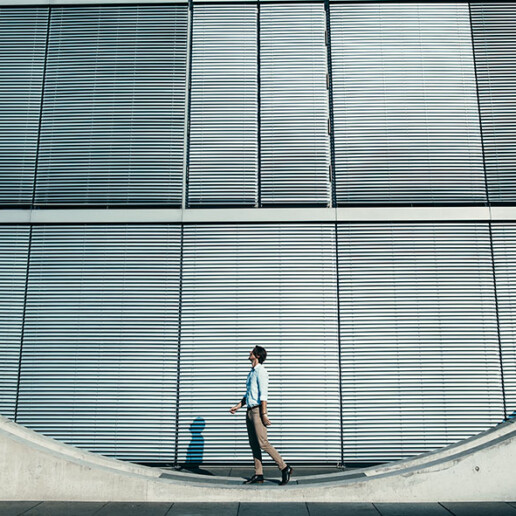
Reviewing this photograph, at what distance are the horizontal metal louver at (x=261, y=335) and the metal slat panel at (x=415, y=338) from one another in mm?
378

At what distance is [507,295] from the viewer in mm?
8430

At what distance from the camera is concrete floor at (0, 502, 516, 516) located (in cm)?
531

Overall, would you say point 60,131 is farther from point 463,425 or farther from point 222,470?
point 463,425

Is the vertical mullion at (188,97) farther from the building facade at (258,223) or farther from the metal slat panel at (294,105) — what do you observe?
the metal slat panel at (294,105)

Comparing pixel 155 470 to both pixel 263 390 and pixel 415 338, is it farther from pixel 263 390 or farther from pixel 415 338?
pixel 415 338

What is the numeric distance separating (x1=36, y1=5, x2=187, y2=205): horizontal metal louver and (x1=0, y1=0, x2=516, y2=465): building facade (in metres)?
0.04

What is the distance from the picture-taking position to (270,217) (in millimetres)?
8711

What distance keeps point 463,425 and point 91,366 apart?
6.64 m

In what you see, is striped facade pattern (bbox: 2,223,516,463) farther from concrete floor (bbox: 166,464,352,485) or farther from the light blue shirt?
the light blue shirt

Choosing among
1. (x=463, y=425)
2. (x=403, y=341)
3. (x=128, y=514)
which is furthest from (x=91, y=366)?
(x=463, y=425)

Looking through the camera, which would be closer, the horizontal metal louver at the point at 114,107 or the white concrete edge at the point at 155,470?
the white concrete edge at the point at 155,470

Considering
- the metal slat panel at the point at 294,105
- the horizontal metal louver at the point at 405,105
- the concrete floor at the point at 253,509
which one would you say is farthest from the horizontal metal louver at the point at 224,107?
the concrete floor at the point at 253,509

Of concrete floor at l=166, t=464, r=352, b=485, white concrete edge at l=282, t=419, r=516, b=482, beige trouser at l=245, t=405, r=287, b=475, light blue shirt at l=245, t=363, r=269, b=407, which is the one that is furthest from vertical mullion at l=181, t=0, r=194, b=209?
white concrete edge at l=282, t=419, r=516, b=482

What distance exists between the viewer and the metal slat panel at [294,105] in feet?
29.1
